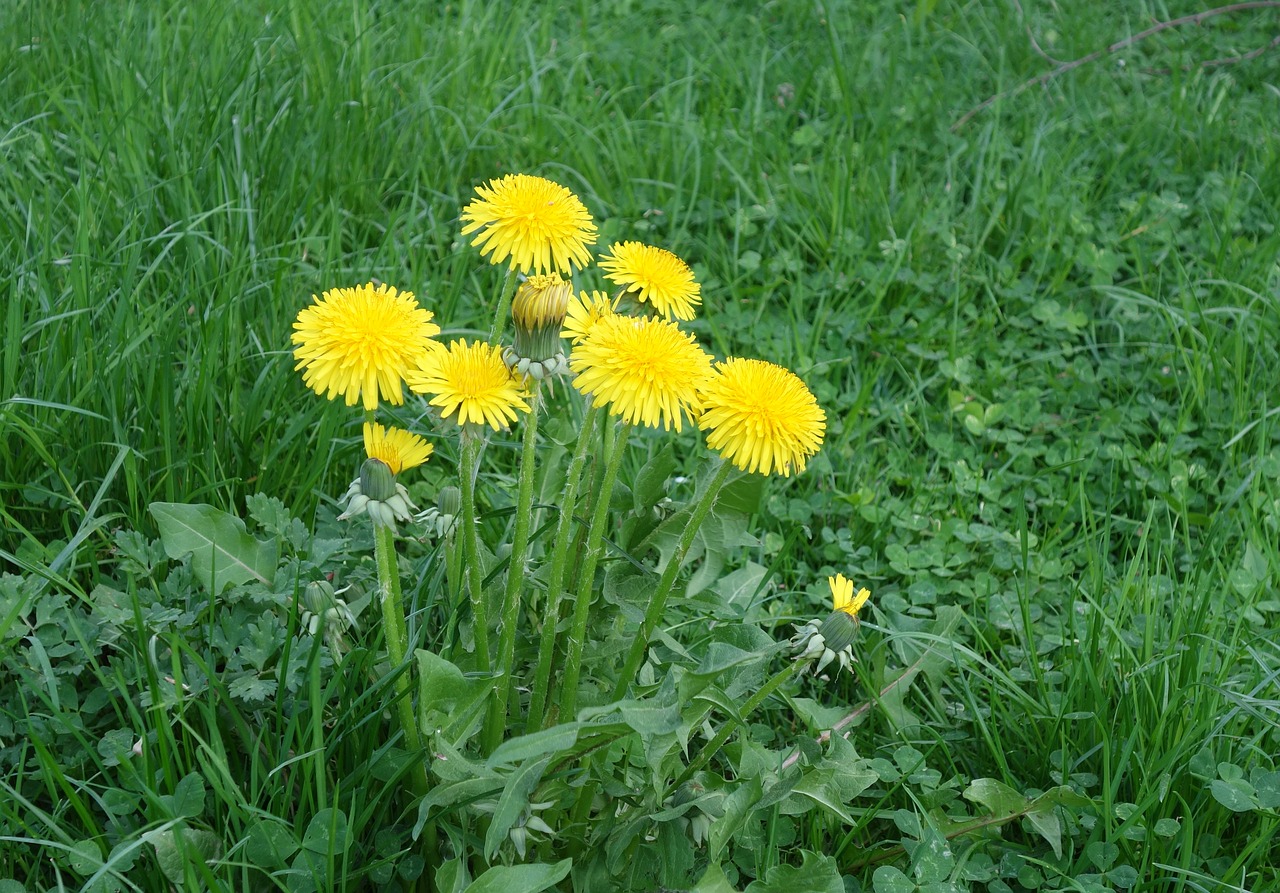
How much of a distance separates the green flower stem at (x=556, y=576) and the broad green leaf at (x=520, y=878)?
0.59ft

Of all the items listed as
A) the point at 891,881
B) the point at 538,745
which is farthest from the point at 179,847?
the point at 891,881

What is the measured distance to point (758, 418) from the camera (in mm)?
1193

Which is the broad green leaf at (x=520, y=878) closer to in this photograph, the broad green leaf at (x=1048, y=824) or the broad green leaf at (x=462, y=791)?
the broad green leaf at (x=462, y=791)

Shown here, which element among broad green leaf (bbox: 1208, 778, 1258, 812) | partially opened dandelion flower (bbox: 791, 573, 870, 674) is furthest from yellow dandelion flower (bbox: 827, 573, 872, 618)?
broad green leaf (bbox: 1208, 778, 1258, 812)

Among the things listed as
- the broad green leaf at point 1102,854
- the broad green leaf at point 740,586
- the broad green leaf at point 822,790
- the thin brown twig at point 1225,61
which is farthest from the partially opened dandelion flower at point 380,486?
the thin brown twig at point 1225,61

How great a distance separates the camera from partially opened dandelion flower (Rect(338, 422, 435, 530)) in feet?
3.86

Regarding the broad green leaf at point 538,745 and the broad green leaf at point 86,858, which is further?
the broad green leaf at point 86,858

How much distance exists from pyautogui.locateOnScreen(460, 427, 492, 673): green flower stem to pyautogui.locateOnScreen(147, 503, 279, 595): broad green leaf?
36 centimetres

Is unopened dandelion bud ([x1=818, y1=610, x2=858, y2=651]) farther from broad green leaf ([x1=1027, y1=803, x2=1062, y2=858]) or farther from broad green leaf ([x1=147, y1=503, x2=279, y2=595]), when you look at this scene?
broad green leaf ([x1=147, y1=503, x2=279, y2=595])

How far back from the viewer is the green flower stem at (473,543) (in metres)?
1.25

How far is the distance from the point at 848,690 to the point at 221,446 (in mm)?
1135

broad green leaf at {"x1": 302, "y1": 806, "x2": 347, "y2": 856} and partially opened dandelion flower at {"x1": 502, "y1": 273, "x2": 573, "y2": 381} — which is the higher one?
partially opened dandelion flower at {"x1": 502, "y1": 273, "x2": 573, "y2": 381}

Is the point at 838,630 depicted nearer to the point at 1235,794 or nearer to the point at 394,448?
the point at 394,448

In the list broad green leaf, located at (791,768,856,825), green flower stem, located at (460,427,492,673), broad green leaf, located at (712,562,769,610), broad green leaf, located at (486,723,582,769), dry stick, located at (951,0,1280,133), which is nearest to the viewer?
broad green leaf, located at (486,723,582,769)
